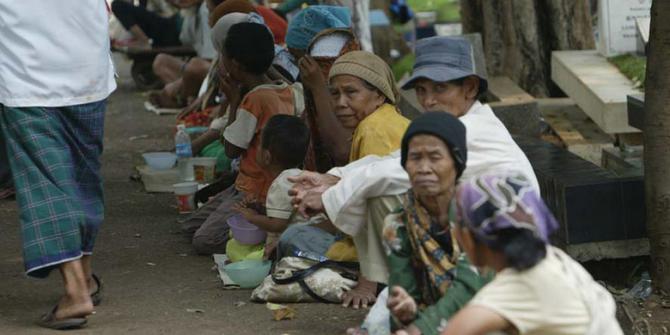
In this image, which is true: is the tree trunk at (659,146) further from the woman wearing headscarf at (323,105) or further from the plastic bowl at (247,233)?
the plastic bowl at (247,233)

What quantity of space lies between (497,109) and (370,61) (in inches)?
144

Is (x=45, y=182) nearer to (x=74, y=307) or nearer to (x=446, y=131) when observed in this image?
(x=74, y=307)

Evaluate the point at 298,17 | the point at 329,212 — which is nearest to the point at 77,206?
the point at 329,212

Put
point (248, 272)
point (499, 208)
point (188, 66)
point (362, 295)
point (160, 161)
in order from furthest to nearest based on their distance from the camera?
1. point (188, 66)
2. point (160, 161)
3. point (248, 272)
4. point (362, 295)
5. point (499, 208)

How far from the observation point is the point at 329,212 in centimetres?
549

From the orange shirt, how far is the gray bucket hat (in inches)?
66.8

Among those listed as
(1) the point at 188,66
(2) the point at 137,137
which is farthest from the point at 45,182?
(1) the point at 188,66

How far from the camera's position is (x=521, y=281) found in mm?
3691

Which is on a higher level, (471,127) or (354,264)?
(471,127)

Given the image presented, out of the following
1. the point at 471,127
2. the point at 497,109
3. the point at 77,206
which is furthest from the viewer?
the point at 497,109

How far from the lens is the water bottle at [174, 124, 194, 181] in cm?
915

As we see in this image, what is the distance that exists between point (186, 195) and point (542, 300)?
5160mm

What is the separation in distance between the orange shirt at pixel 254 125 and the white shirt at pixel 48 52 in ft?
4.63

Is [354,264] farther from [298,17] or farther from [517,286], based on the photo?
[517,286]
